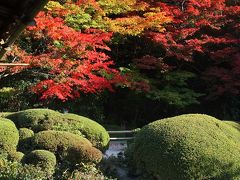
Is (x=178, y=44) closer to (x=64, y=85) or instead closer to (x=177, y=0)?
(x=177, y=0)

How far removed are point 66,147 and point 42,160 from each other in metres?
0.78

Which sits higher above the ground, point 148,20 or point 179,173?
point 148,20

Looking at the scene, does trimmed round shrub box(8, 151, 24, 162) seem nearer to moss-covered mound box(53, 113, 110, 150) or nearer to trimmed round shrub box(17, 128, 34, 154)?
trimmed round shrub box(17, 128, 34, 154)

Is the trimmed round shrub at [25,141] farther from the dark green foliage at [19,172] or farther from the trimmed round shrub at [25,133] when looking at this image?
the dark green foliage at [19,172]

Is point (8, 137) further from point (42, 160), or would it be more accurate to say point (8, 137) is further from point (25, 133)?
point (42, 160)

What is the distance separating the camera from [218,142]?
8734 mm

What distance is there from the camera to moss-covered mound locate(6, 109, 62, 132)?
10.3 m

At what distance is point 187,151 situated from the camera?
8422mm

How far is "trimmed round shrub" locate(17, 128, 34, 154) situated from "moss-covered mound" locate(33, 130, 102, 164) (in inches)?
9.2

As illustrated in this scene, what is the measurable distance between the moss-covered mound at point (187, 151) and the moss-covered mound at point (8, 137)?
102 inches

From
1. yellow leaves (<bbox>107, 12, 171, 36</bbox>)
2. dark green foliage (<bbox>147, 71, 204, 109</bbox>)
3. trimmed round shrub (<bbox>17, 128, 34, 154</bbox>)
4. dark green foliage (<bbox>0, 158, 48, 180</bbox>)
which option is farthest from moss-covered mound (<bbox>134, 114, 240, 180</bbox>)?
yellow leaves (<bbox>107, 12, 171, 36</bbox>)

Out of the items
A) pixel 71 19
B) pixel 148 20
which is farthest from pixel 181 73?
pixel 71 19

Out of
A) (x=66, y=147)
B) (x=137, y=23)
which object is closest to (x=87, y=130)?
(x=66, y=147)

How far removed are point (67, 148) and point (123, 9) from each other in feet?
26.8
